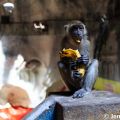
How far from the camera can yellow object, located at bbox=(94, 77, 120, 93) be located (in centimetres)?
410

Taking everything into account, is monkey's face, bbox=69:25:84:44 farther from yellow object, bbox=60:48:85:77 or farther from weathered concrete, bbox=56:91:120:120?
weathered concrete, bbox=56:91:120:120

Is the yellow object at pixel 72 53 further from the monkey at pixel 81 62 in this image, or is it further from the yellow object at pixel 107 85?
the yellow object at pixel 107 85

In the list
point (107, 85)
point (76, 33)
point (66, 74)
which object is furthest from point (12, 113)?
point (76, 33)

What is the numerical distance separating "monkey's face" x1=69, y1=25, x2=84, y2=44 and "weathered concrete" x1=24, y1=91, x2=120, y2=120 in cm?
38

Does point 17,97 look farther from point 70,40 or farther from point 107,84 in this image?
point 70,40

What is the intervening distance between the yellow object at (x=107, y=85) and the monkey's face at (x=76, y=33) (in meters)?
1.56

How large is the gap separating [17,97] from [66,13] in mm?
1006

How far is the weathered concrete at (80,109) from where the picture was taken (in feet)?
7.72

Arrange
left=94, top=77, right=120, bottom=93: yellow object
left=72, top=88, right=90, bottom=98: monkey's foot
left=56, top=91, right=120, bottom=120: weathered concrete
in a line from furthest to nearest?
left=94, top=77, right=120, bottom=93: yellow object → left=72, top=88, right=90, bottom=98: monkey's foot → left=56, top=91, right=120, bottom=120: weathered concrete

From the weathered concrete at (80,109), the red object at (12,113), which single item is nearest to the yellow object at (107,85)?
the red object at (12,113)

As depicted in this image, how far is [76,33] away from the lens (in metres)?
2.58

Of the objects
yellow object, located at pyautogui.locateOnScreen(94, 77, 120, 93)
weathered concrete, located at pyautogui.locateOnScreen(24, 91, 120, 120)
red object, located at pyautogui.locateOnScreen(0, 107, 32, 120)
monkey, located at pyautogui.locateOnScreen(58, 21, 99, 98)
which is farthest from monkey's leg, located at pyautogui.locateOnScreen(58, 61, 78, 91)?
yellow object, located at pyautogui.locateOnScreen(94, 77, 120, 93)

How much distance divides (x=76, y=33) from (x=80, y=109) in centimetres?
50

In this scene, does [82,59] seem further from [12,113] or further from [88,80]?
[12,113]
